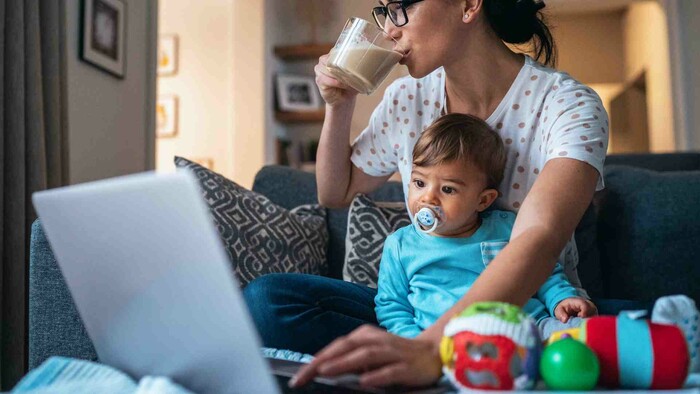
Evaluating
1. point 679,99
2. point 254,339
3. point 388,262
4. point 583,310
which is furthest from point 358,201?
point 679,99

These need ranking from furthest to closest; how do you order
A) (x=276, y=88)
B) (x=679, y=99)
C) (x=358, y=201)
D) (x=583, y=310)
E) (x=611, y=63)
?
(x=611, y=63) → (x=276, y=88) → (x=679, y=99) → (x=358, y=201) → (x=583, y=310)

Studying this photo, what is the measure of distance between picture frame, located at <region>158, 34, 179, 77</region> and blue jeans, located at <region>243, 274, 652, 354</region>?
429 cm

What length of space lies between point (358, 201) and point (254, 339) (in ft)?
3.87

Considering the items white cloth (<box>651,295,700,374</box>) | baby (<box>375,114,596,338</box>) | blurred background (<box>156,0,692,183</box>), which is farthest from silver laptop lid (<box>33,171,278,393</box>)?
blurred background (<box>156,0,692,183</box>)

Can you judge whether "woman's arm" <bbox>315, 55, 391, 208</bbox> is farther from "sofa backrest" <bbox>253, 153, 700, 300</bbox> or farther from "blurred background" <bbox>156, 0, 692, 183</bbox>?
"blurred background" <bbox>156, 0, 692, 183</bbox>

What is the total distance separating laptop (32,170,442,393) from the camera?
566mm

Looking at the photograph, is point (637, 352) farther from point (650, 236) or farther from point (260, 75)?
point (260, 75)

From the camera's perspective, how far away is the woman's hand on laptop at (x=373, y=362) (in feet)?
2.10

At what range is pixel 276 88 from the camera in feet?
16.1

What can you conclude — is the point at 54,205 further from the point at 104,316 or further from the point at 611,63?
the point at 611,63

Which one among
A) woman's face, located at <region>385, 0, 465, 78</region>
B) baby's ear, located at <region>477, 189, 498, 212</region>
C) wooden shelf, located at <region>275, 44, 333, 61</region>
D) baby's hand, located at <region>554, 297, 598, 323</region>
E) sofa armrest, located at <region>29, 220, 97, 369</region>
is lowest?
sofa armrest, located at <region>29, 220, 97, 369</region>

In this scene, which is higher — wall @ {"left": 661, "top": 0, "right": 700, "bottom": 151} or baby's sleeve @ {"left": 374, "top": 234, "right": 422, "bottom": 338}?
wall @ {"left": 661, "top": 0, "right": 700, "bottom": 151}

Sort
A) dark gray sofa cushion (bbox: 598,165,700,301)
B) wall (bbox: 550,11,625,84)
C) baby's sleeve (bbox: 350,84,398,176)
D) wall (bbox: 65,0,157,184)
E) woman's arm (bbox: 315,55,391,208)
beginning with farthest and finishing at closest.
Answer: wall (bbox: 550,11,625,84)
wall (bbox: 65,0,157,184)
dark gray sofa cushion (bbox: 598,165,700,301)
baby's sleeve (bbox: 350,84,398,176)
woman's arm (bbox: 315,55,391,208)

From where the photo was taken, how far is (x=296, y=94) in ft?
16.2
